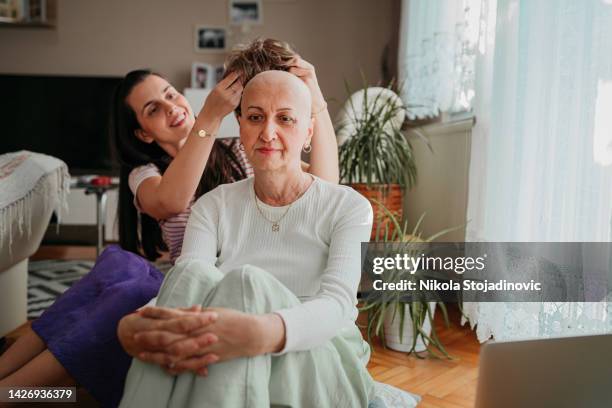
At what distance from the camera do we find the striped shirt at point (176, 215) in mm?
1573

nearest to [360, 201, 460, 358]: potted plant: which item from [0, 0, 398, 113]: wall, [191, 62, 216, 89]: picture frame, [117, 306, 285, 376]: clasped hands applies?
[117, 306, 285, 376]: clasped hands

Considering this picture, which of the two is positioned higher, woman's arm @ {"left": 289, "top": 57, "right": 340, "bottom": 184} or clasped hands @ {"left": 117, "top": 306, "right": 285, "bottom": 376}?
woman's arm @ {"left": 289, "top": 57, "right": 340, "bottom": 184}

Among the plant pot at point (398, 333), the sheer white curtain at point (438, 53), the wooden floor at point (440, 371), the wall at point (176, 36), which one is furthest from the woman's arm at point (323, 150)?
the wall at point (176, 36)

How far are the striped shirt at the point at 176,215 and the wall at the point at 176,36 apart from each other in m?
3.22

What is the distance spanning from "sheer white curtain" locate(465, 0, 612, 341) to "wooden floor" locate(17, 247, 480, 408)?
146 mm

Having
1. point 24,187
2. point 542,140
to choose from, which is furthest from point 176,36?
point 542,140

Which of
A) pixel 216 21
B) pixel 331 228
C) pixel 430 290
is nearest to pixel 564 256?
pixel 430 290

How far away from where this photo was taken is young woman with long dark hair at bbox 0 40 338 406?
1.24m

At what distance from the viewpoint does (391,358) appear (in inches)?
82.7

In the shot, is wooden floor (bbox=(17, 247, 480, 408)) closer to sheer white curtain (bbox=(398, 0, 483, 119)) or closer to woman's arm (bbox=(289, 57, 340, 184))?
woman's arm (bbox=(289, 57, 340, 184))

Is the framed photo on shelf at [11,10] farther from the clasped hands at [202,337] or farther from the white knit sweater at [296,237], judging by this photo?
the clasped hands at [202,337]

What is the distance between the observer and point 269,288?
0.97m

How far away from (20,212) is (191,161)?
3.06 ft

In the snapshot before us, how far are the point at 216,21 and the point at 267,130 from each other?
13.0 ft
